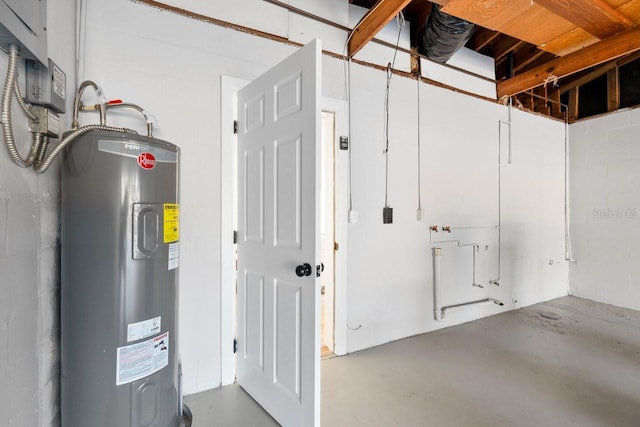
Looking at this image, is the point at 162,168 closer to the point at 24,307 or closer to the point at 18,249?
the point at 18,249

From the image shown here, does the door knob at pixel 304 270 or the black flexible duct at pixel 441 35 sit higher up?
the black flexible duct at pixel 441 35

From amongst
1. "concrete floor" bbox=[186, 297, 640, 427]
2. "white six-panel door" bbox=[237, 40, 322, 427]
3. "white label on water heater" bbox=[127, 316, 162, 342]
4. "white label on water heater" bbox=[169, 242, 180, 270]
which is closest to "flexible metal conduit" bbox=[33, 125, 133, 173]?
"white label on water heater" bbox=[169, 242, 180, 270]

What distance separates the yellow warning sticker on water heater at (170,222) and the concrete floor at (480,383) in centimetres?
116

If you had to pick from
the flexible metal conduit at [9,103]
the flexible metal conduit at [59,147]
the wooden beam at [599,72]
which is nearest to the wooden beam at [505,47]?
the wooden beam at [599,72]

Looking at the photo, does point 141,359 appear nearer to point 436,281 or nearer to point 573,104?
point 436,281

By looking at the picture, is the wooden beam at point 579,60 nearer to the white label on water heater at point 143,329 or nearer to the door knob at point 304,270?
the door knob at point 304,270

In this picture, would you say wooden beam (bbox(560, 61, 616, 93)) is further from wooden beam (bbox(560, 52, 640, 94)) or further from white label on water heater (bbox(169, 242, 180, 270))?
white label on water heater (bbox(169, 242, 180, 270))

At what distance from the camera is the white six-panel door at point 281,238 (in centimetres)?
140

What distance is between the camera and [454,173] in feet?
10.4

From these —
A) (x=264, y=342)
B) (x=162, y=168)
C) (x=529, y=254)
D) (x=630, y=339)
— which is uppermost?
(x=162, y=168)

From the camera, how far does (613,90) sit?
385 cm

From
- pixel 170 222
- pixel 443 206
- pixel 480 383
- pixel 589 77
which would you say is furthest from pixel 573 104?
pixel 170 222

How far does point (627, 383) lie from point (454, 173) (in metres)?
2.10

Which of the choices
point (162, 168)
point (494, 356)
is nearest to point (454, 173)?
point (494, 356)
